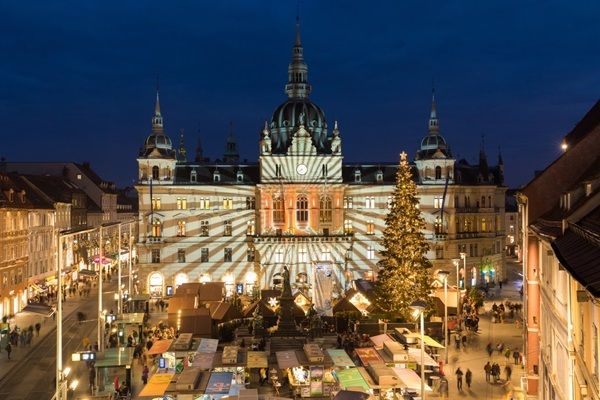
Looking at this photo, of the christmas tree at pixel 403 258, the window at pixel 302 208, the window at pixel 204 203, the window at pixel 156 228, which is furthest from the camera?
the window at pixel 204 203

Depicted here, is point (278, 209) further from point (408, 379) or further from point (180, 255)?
point (408, 379)

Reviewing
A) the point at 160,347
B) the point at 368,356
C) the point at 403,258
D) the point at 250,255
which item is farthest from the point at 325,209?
the point at 368,356

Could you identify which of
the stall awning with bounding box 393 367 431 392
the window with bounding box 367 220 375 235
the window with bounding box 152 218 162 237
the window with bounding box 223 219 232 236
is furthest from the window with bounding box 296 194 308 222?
the stall awning with bounding box 393 367 431 392

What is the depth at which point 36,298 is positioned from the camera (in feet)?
237

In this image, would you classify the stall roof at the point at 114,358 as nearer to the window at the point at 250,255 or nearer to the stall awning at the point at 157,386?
the stall awning at the point at 157,386

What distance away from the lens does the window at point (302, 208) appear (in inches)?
3280

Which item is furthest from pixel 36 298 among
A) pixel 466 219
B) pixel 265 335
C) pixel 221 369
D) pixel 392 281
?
pixel 466 219

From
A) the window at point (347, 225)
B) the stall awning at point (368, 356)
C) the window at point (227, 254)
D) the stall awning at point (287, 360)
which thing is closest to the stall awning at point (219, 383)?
the stall awning at point (287, 360)

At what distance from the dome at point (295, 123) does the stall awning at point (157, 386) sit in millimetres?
54917

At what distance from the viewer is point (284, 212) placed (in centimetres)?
8306

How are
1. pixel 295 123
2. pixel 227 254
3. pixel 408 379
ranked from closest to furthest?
pixel 408 379 < pixel 227 254 < pixel 295 123

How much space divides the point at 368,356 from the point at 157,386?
36.0ft

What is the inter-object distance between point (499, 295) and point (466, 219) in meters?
12.0

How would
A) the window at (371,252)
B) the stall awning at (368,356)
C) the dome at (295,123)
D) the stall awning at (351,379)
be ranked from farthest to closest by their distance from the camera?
the dome at (295,123) < the window at (371,252) < the stall awning at (368,356) < the stall awning at (351,379)
